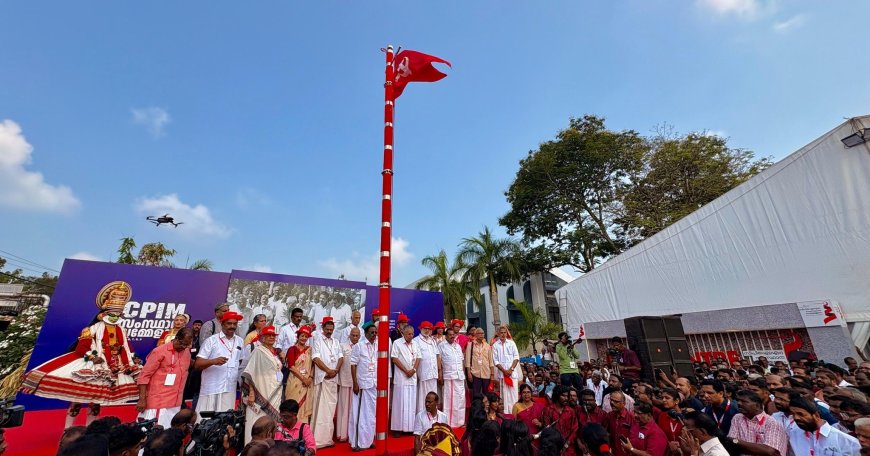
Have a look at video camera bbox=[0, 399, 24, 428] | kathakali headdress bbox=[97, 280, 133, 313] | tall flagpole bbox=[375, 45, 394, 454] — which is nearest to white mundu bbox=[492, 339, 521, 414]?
tall flagpole bbox=[375, 45, 394, 454]

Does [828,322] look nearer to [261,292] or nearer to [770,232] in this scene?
[770,232]

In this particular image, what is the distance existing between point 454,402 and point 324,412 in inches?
91.1

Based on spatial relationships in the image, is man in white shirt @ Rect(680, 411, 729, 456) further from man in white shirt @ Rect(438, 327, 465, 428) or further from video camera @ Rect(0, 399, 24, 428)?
video camera @ Rect(0, 399, 24, 428)

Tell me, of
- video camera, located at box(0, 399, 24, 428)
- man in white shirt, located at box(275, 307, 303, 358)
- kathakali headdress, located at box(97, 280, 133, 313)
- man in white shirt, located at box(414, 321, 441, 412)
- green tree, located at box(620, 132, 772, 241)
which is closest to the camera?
video camera, located at box(0, 399, 24, 428)

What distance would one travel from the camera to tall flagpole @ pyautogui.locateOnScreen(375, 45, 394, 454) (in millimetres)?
4301

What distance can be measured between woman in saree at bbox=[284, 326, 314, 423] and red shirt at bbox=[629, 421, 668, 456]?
4.02 m

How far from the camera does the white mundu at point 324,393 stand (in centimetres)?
524

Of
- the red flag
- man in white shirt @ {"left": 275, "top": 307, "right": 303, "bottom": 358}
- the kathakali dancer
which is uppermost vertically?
the red flag

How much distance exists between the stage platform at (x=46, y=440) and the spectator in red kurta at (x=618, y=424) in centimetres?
253

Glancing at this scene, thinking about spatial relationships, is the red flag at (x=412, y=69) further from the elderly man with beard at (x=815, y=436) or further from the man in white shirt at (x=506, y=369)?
the elderly man with beard at (x=815, y=436)

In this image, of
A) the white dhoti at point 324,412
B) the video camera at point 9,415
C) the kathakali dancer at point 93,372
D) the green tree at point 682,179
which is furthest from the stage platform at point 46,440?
the green tree at point 682,179

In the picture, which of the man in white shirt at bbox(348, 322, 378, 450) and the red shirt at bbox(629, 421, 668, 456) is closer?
the red shirt at bbox(629, 421, 668, 456)

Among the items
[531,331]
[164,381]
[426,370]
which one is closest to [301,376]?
[164,381]

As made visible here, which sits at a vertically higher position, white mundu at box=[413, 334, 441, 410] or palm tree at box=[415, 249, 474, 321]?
palm tree at box=[415, 249, 474, 321]
